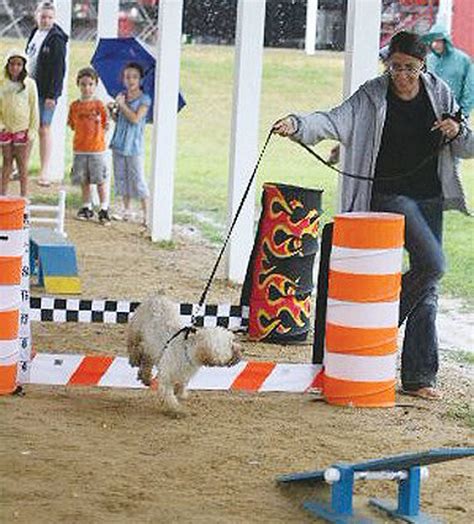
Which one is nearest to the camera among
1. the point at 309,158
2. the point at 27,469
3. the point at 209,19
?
the point at 27,469

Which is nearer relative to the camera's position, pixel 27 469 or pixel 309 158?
pixel 27 469

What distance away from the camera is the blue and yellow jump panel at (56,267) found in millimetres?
13750

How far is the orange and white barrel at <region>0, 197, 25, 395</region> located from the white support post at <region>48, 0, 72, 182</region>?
13.6 metres

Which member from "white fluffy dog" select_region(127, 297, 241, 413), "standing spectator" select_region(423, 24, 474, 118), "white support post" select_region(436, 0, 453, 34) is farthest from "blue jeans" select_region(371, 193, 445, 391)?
"white support post" select_region(436, 0, 453, 34)

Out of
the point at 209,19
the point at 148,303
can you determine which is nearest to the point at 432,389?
the point at 148,303

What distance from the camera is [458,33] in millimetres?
26141

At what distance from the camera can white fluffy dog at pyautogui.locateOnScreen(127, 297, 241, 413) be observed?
9.22 meters

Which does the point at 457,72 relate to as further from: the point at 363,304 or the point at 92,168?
the point at 363,304

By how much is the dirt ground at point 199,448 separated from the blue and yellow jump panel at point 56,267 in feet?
6.43

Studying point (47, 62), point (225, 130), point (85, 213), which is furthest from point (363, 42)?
point (225, 130)

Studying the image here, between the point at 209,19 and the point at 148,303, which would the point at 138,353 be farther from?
the point at 209,19

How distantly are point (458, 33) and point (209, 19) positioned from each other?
3.92 metres

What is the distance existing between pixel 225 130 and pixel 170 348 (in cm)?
2291

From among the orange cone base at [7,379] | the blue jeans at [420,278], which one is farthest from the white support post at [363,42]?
the orange cone base at [7,379]
